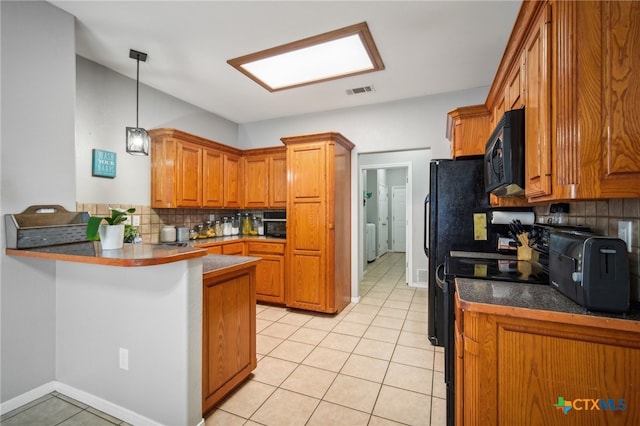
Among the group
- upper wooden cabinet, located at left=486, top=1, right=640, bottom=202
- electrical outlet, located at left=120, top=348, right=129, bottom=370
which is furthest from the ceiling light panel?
electrical outlet, located at left=120, top=348, right=129, bottom=370

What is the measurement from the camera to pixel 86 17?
2.11 meters

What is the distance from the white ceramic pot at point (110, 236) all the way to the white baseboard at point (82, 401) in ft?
3.28

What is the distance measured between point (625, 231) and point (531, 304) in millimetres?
565

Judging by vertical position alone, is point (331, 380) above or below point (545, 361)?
below

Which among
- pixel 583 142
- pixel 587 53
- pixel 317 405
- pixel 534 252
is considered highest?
pixel 587 53

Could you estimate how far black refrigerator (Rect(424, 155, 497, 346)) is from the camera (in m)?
2.48

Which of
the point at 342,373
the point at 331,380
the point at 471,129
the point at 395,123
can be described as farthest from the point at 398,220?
the point at 331,380

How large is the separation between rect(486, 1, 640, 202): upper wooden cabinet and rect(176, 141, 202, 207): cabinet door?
3384mm

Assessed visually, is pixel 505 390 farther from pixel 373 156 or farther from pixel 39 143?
pixel 373 156

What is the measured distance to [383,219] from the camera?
7.60 m

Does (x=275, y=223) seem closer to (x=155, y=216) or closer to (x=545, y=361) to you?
(x=155, y=216)

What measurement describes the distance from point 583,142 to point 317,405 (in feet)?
6.60

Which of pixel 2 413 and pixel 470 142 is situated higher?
pixel 470 142

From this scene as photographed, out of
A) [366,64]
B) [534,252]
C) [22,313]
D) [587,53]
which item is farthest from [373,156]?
[22,313]
